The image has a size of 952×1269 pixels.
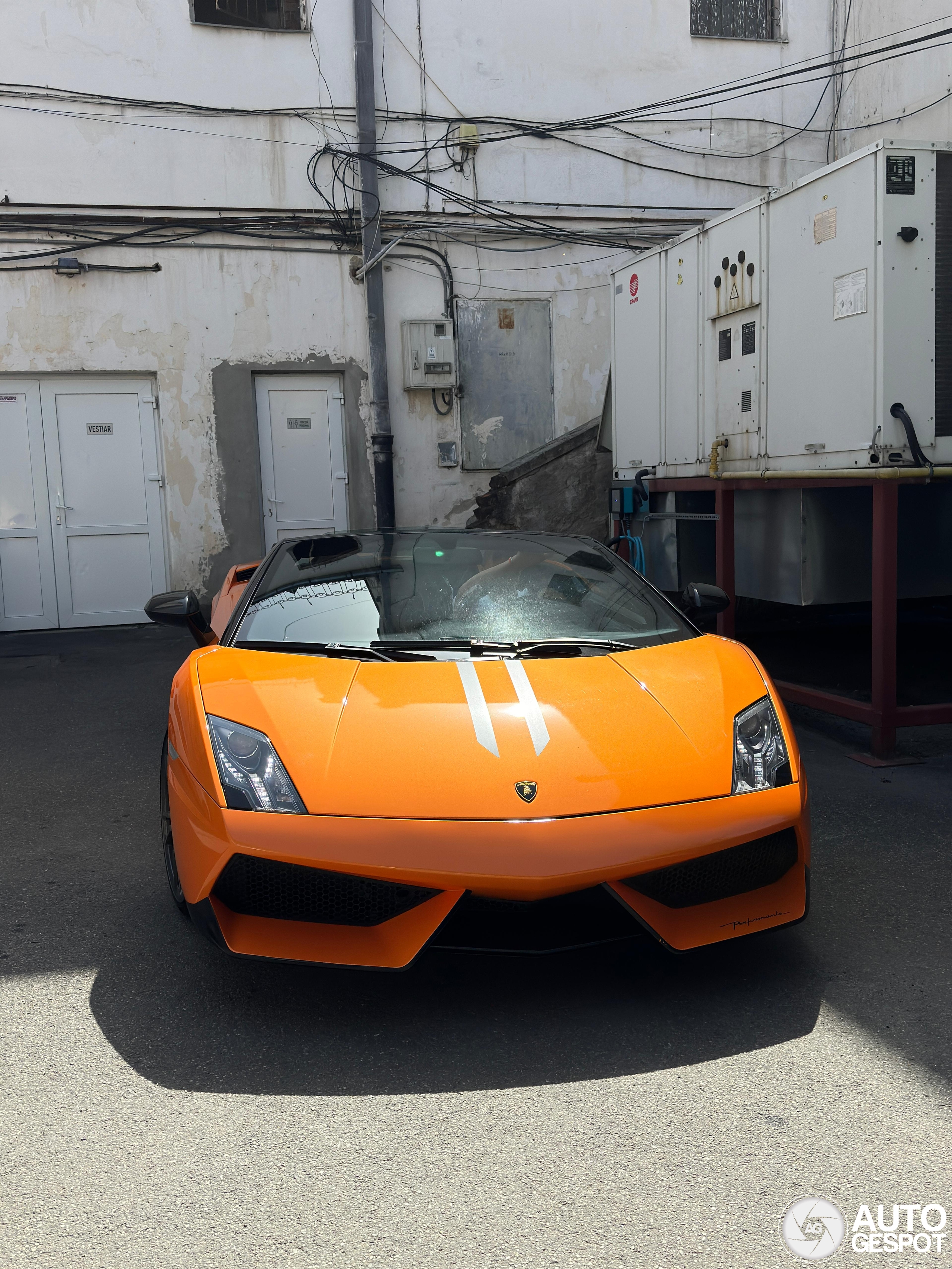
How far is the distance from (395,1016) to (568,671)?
1.01 meters

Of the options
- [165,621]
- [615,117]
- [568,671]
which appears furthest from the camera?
[615,117]

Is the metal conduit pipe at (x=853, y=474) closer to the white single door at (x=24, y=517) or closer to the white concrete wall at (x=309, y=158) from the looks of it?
the white concrete wall at (x=309, y=158)

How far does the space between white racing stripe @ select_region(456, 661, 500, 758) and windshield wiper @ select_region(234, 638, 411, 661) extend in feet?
0.51

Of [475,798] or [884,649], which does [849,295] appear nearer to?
[884,649]

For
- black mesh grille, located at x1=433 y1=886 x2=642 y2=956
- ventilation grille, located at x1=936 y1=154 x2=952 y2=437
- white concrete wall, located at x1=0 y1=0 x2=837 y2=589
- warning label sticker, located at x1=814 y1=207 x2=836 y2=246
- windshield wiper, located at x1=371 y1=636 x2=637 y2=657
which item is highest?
white concrete wall, located at x1=0 y1=0 x2=837 y2=589

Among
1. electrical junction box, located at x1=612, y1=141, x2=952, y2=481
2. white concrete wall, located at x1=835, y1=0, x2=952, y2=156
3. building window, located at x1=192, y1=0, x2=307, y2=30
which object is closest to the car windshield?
electrical junction box, located at x1=612, y1=141, x2=952, y2=481

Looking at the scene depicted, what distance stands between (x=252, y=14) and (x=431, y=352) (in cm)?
350

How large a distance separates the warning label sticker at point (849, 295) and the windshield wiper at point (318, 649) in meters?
3.13

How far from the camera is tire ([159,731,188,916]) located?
A: 2896 millimetres

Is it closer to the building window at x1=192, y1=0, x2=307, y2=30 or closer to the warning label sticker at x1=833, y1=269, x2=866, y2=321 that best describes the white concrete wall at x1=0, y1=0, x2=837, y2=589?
the building window at x1=192, y1=0, x2=307, y2=30

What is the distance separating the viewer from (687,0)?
10.8 metres

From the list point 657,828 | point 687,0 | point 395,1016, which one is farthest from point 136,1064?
point 687,0

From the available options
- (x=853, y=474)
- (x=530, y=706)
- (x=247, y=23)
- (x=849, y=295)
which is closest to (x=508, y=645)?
(x=530, y=706)

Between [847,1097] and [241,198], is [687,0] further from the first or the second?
[847,1097]
